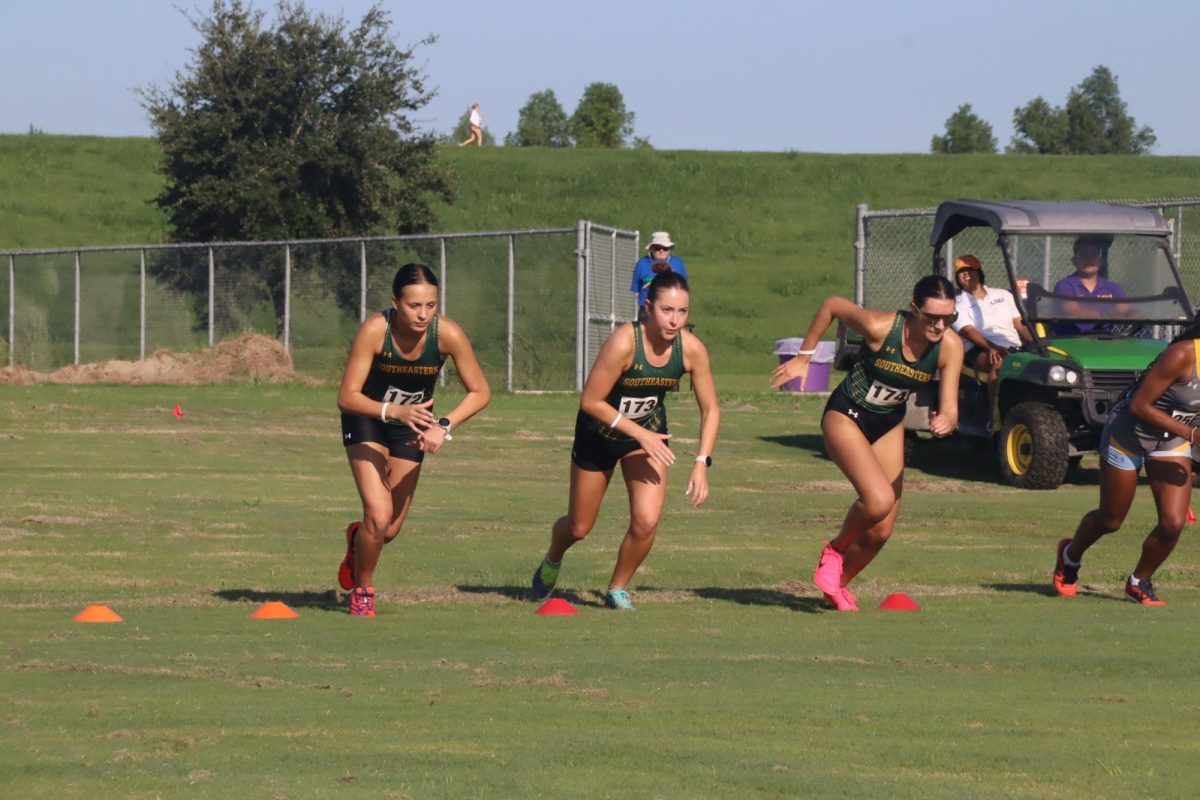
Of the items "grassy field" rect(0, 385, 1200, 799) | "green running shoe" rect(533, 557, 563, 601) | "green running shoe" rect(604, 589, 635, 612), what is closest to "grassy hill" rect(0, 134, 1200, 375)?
"grassy field" rect(0, 385, 1200, 799)

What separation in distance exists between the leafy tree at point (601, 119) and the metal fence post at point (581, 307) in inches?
2537

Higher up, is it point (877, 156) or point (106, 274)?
point (877, 156)

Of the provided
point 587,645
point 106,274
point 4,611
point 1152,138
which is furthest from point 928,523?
point 1152,138

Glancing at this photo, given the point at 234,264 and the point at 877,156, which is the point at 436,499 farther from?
the point at 877,156

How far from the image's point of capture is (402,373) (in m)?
10.1

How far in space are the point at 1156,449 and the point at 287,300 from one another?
970 inches

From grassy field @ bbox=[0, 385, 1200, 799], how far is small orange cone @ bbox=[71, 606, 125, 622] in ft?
0.37

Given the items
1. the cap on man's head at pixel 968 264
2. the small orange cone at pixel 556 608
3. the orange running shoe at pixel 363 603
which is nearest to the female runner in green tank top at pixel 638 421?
the small orange cone at pixel 556 608

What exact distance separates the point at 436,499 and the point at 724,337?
114 feet

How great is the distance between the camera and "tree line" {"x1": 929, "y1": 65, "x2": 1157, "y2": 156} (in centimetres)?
11281

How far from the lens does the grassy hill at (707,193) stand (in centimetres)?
5869

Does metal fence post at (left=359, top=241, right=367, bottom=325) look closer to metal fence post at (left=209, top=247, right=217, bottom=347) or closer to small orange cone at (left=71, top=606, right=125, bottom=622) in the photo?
metal fence post at (left=209, top=247, right=217, bottom=347)

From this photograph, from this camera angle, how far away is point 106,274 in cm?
3634

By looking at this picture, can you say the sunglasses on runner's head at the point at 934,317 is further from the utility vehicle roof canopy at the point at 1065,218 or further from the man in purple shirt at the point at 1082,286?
the utility vehicle roof canopy at the point at 1065,218
